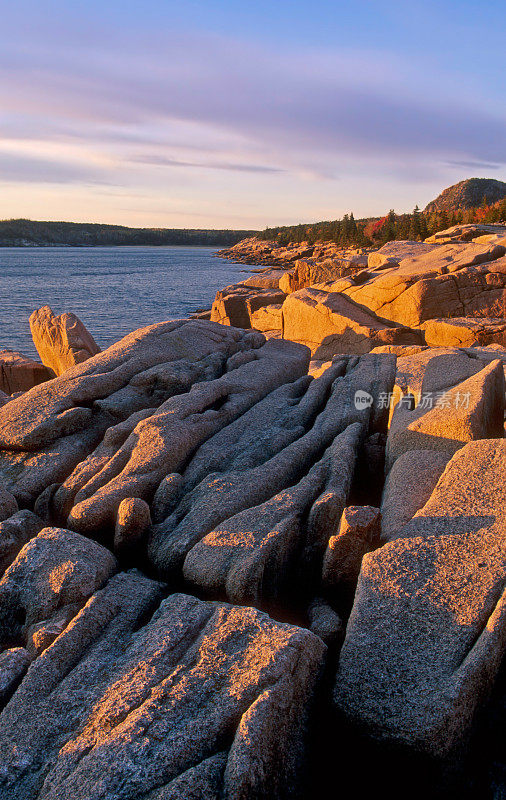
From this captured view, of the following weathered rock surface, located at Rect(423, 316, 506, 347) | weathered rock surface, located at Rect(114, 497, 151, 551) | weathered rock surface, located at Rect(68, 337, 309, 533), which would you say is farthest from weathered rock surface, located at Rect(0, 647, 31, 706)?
weathered rock surface, located at Rect(423, 316, 506, 347)

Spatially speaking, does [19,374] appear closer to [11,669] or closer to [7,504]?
→ [7,504]

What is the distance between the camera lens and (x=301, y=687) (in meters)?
4.95

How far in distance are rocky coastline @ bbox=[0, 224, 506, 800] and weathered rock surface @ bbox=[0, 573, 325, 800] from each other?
2cm

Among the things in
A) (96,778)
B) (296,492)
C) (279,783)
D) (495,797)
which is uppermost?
(296,492)

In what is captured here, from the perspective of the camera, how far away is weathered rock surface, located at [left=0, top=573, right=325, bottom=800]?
4.13 m

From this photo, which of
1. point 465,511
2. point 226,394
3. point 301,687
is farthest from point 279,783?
point 226,394

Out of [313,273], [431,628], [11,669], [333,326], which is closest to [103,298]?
[313,273]

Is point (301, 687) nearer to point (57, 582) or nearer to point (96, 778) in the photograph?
point (96, 778)

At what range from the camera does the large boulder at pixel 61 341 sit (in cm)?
1812

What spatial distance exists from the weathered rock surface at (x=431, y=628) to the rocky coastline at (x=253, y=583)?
20 mm

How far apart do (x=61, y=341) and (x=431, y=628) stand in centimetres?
1617

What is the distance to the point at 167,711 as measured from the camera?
4.56 meters

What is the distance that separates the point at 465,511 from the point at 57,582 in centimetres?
533

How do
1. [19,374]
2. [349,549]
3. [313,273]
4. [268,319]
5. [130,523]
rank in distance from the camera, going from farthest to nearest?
1. [313,273]
2. [268,319]
3. [19,374]
4. [130,523]
5. [349,549]
